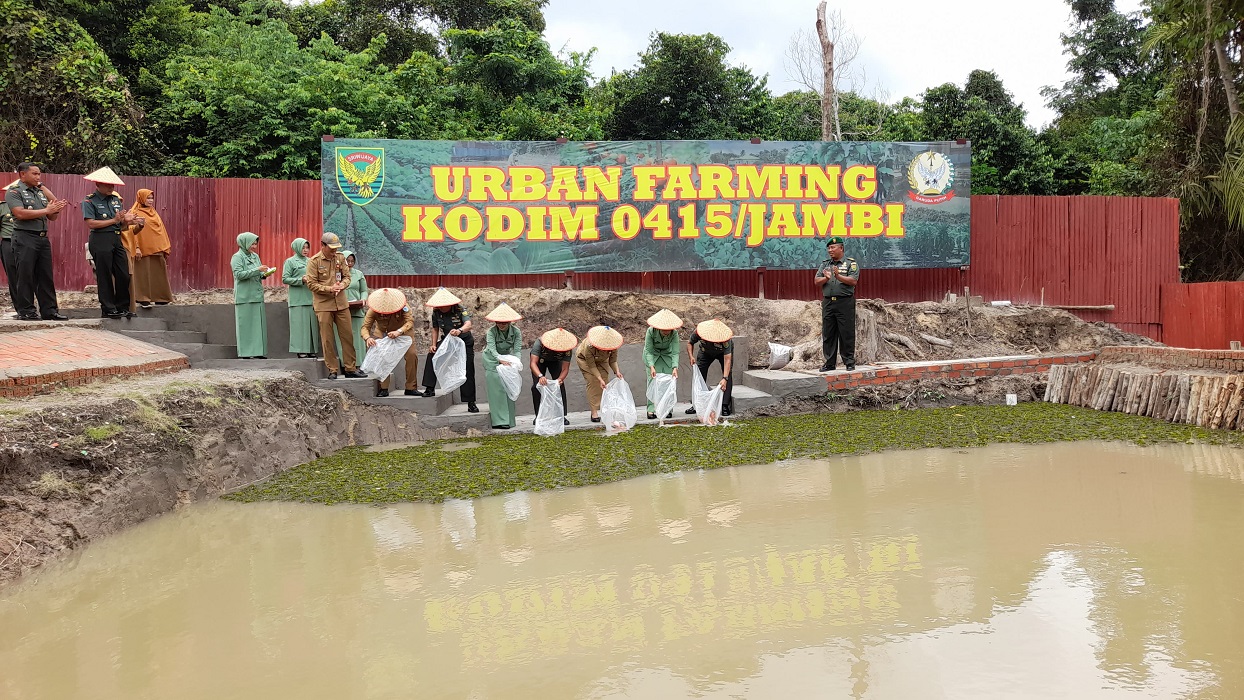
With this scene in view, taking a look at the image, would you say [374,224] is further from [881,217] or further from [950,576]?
[950,576]

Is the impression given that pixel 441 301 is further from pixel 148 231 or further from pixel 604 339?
pixel 148 231

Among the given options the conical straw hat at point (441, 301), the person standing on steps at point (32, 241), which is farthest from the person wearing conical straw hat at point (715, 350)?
the person standing on steps at point (32, 241)

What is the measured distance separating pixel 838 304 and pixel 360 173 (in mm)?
5992

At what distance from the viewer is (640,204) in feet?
36.6

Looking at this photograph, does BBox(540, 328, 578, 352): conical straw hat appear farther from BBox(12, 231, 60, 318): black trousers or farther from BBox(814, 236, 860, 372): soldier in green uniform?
BBox(12, 231, 60, 318): black trousers

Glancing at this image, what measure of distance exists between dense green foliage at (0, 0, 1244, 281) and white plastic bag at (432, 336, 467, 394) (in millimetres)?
6956

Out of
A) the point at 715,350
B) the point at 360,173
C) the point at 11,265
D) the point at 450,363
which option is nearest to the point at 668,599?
the point at 715,350

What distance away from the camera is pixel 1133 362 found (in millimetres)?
9711

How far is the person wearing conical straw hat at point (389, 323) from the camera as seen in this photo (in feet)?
28.0

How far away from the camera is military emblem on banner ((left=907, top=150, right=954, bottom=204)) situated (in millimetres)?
11648

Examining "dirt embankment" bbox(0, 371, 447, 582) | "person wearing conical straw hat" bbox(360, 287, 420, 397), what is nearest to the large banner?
"person wearing conical straw hat" bbox(360, 287, 420, 397)

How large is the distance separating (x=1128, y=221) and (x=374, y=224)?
10.4 metres

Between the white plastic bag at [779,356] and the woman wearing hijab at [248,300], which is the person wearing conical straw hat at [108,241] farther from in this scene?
the white plastic bag at [779,356]

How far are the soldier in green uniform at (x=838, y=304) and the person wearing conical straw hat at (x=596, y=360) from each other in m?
2.63
